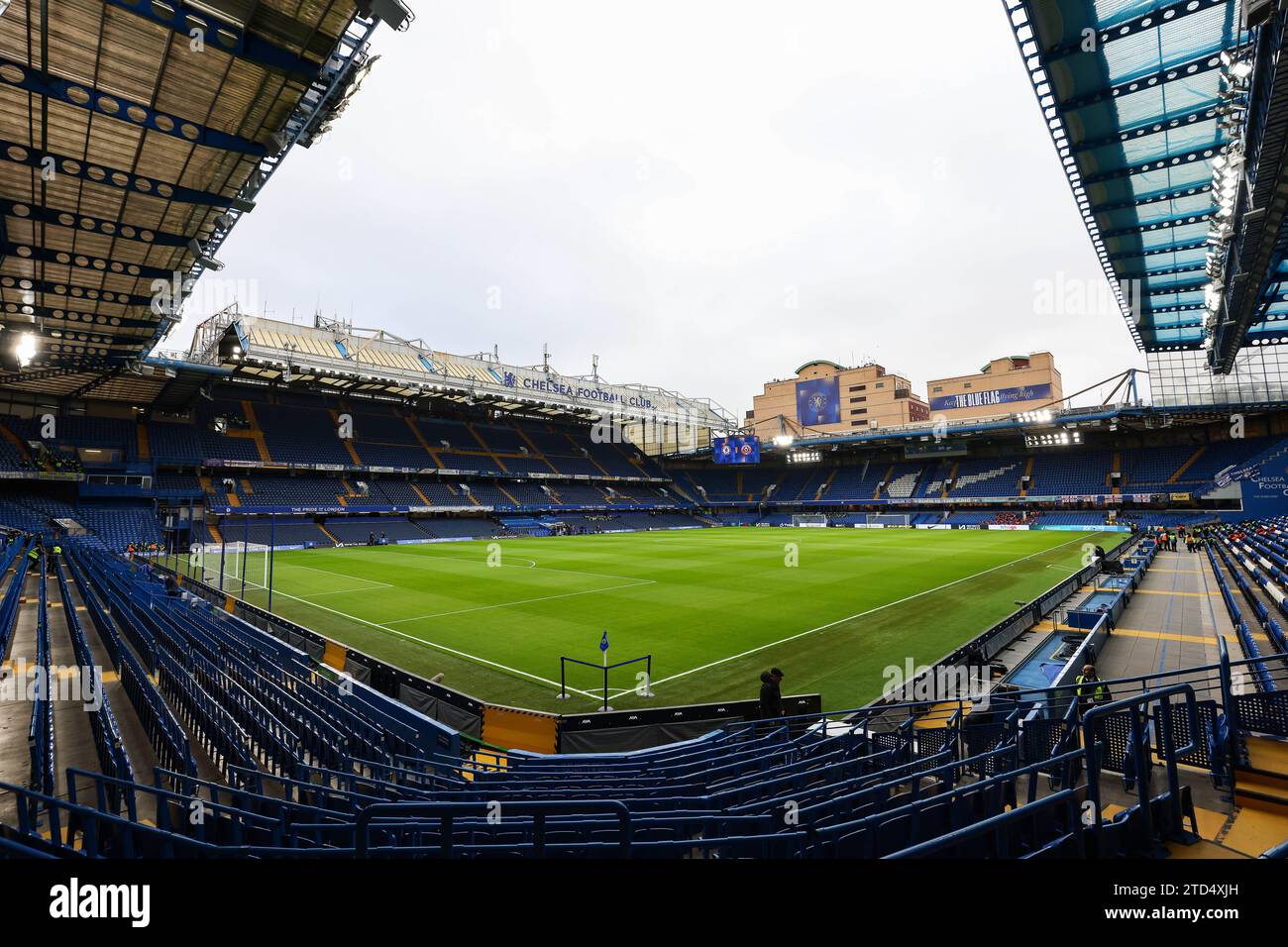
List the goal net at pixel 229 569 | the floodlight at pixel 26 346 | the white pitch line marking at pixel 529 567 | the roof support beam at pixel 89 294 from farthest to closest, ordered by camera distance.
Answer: the white pitch line marking at pixel 529 567 → the goal net at pixel 229 569 → the floodlight at pixel 26 346 → the roof support beam at pixel 89 294

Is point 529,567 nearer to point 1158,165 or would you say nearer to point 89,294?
point 89,294

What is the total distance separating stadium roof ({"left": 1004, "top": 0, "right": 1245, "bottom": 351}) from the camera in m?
11.8

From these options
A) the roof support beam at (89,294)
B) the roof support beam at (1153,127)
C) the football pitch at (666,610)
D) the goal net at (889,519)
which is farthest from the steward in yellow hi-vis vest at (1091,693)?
the goal net at (889,519)

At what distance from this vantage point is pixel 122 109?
10953mm

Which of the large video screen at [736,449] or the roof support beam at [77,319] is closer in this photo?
the roof support beam at [77,319]

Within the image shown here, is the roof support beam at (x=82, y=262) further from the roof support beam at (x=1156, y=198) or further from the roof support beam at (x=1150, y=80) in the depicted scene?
the roof support beam at (x=1156, y=198)

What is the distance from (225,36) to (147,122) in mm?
3598

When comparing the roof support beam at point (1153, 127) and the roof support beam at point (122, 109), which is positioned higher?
the roof support beam at point (1153, 127)

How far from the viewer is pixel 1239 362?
4700 cm

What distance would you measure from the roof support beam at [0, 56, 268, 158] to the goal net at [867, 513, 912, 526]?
62.7 m

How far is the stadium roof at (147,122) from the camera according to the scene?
922cm

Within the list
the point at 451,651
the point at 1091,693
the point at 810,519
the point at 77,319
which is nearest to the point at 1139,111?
the point at 1091,693

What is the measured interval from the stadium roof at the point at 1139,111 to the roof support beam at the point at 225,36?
43.7 ft

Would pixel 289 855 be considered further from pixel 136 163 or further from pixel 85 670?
pixel 136 163
